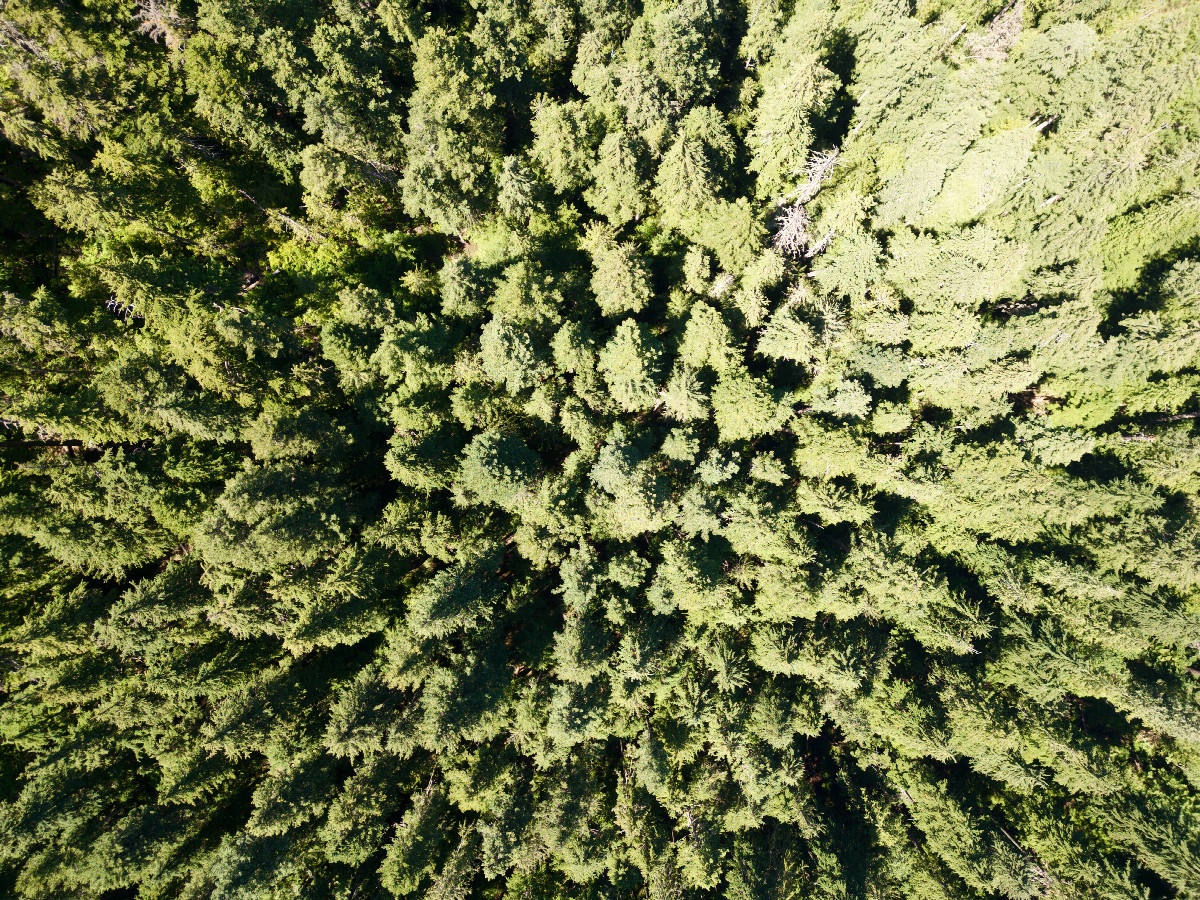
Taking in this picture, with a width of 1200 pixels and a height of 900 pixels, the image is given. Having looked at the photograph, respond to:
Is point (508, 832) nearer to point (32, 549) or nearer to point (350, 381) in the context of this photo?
point (350, 381)

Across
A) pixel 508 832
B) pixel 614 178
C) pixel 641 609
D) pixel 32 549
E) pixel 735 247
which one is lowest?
pixel 508 832

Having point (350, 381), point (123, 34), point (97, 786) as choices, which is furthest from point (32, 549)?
point (123, 34)

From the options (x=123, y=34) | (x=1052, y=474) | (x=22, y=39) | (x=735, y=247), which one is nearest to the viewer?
(x=22, y=39)

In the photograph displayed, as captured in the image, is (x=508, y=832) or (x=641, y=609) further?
(x=641, y=609)

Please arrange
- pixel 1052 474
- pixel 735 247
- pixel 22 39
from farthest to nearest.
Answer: pixel 1052 474 → pixel 735 247 → pixel 22 39

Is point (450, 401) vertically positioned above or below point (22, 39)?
below

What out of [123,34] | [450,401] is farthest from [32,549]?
[123,34]
